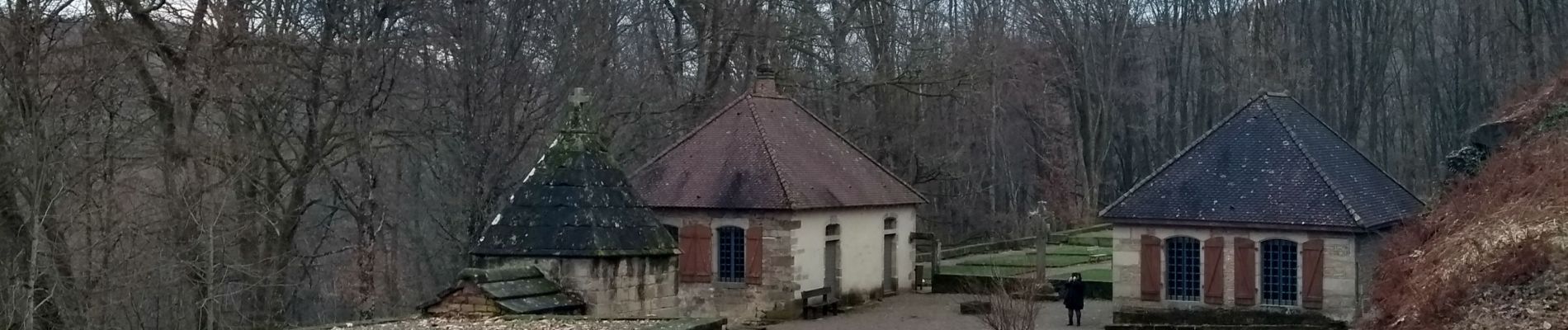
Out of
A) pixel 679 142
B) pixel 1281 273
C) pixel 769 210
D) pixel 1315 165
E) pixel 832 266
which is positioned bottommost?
pixel 832 266

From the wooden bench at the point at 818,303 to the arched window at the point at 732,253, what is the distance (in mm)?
1202

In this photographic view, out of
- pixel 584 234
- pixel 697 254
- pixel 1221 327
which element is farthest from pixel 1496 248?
pixel 697 254

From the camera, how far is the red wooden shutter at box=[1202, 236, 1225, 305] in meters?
23.3

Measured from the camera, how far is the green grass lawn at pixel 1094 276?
30609 mm

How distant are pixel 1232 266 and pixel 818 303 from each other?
275 inches

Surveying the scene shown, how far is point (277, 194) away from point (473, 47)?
157 inches

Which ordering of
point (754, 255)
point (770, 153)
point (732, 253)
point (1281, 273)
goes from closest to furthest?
point (1281, 273) < point (754, 255) < point (732, 253) < point (770, 153)

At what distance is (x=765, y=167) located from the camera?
88.7 ft

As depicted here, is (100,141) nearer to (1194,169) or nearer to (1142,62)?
(1194,169)

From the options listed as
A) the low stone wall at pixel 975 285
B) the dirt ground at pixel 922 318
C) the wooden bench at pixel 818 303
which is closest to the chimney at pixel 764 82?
the wooden bench at pixel 818 303

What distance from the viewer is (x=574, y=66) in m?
26.9

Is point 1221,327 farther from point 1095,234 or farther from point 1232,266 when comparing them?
point 1095,234

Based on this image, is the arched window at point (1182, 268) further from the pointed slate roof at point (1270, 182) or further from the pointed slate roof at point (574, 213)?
the pointed slate roof at point (574, 213)

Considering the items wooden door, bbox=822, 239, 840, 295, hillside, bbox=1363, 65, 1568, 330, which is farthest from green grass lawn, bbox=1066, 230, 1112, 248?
hillside, bbox=1363, 65, 1568, 330
